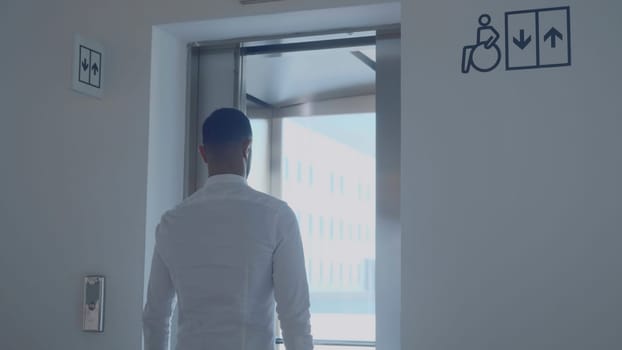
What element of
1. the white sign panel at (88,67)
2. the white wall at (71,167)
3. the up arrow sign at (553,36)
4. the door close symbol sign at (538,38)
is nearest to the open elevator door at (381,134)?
the white wall at (71,167)

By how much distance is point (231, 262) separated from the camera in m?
2.38

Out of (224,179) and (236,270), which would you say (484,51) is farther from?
(236,270)

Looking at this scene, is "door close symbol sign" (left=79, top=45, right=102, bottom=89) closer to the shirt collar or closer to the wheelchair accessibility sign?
the shirt collar

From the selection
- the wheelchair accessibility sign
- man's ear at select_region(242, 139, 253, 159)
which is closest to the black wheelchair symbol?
the wheelchair accessibility sign

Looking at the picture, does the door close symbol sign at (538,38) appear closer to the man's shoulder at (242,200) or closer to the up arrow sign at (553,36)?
the up arrow sign at (553,36)

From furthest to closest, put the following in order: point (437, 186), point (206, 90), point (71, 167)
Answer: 1. point (206, 90)
2. point (71, 167)
3. point (437, 186)

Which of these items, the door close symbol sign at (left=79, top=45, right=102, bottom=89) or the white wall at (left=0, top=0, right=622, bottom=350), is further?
the door close symbol sign at (left=79, top=45, right=102, bottom=89)

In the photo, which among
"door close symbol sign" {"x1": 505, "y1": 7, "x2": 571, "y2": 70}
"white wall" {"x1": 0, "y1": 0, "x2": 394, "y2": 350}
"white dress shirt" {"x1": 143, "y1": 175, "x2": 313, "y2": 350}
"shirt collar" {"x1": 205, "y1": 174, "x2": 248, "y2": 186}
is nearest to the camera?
"white dress shirt" {"x1": 143, "y1": 175, "x2": 313, "y2": 350}

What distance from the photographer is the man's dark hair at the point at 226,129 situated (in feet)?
8.25

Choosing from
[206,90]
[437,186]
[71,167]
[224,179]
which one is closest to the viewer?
[224,179]

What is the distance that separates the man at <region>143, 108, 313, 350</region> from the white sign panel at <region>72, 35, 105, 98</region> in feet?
4.37

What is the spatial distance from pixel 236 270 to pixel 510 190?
1.31 metres

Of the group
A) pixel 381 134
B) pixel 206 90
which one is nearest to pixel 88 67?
pixel 206 90

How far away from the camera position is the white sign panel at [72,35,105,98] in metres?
3.60
